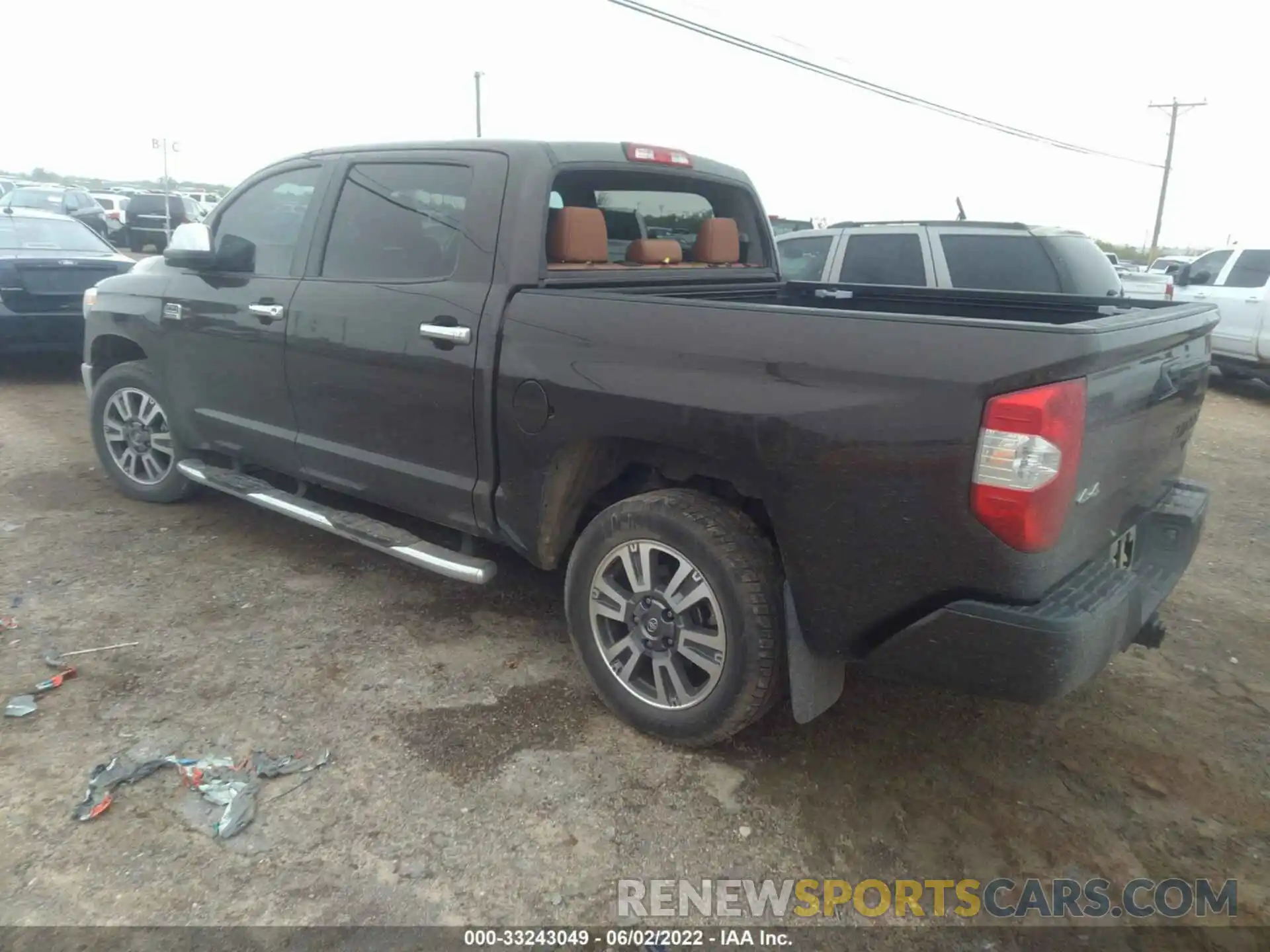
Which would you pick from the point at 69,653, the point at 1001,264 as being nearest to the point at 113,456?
the point at 69,653

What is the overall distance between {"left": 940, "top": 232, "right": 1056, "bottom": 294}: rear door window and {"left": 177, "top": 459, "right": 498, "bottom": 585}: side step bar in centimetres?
474

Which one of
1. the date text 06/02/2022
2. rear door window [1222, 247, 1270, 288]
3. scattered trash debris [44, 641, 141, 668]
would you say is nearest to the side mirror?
scattered trash debris [44, 641, 141, 668]

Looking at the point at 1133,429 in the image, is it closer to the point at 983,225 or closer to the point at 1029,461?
the point at 1029,461

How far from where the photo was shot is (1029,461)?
2.19 meters

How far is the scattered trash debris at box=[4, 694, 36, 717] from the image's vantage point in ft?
10.2

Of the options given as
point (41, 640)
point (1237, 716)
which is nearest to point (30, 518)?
point (41, 640)

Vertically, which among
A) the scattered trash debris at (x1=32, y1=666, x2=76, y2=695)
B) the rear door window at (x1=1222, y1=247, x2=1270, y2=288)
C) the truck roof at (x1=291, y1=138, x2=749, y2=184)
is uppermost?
the truck roof at (x1=291, y1=138, x2=749, y2=184)

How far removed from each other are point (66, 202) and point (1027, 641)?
78.6ft

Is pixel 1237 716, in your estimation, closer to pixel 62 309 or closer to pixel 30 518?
pixel 30 518

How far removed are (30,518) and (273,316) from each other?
2164 mm

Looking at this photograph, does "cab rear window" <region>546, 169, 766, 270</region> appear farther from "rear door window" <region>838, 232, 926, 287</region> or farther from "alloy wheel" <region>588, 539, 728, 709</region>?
"rear door window" <region>838, 232, 926, 287</region>

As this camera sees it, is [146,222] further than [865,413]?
Yes

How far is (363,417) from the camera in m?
3.78

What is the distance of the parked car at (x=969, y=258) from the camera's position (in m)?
6.75
